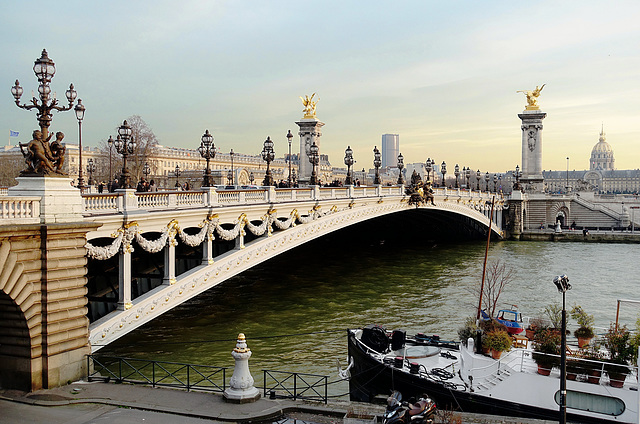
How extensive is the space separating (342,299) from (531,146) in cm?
5880

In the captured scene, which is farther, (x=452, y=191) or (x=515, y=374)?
(x=452, y=191)

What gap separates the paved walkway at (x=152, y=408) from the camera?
1177 cm

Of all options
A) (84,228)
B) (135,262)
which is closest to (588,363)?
(84,228)

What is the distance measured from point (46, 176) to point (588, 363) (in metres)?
13.3

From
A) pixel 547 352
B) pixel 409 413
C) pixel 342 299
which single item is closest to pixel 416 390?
pixel 547 352

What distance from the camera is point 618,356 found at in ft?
48.1

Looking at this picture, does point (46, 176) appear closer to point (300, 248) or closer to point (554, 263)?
point (300, 248)

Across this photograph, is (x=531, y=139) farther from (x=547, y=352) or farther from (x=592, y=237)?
(x=547, y=352)

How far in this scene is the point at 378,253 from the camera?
50438 millimetres

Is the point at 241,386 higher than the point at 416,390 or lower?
higher

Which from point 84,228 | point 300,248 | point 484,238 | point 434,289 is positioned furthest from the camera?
point 484,238

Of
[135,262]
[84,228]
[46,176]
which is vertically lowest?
[135,262]

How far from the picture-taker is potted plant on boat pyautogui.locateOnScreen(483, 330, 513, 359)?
1574 centimetres

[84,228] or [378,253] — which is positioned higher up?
[84,228]
